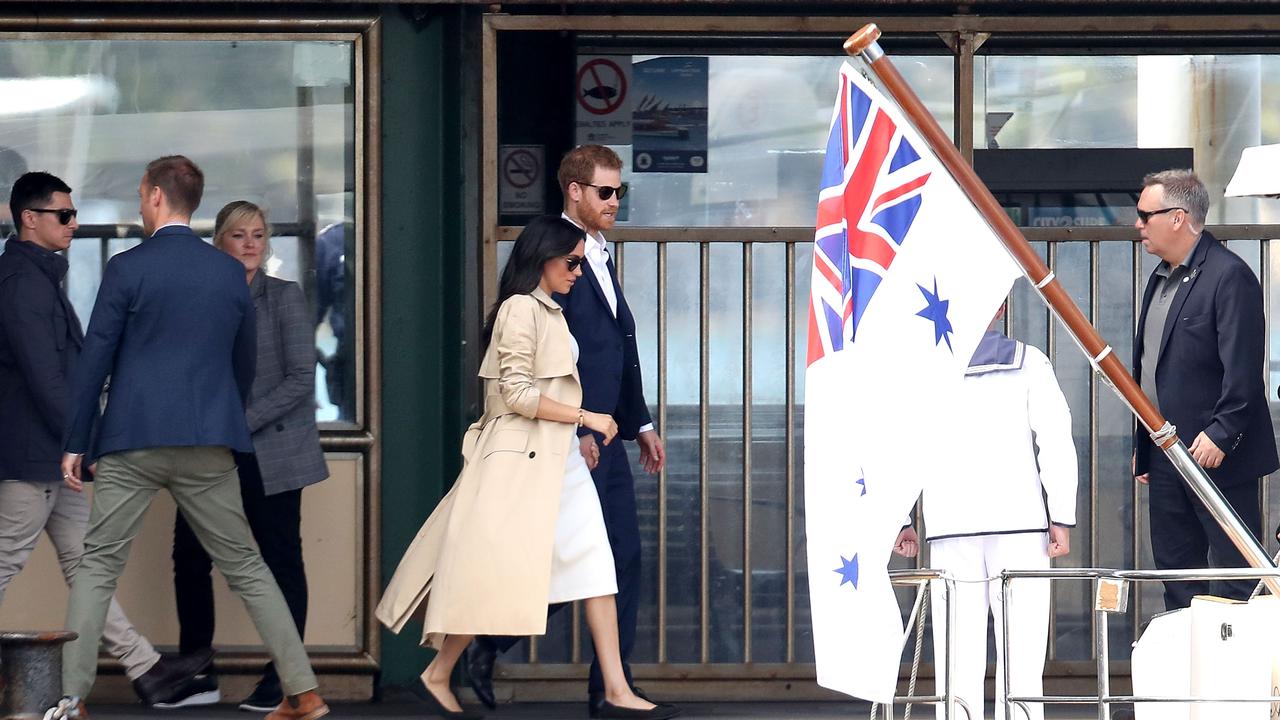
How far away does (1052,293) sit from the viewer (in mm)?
3795

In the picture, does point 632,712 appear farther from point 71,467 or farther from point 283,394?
point 71,467

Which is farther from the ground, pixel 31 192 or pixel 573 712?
pixel 31 192

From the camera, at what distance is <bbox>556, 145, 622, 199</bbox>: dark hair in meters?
6.41

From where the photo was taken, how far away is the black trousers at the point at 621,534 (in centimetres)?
647

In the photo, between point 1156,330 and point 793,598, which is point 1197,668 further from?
point 793,598

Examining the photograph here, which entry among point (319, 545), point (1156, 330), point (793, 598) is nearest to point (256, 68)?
point (319, 545)

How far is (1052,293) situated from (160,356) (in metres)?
3.31

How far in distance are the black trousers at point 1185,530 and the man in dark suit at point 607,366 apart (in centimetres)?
178

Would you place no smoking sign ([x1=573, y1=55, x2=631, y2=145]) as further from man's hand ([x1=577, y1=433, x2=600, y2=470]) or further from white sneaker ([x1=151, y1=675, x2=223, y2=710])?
white sneaker ([x1=151, y1=675, x2=223, y2=710])

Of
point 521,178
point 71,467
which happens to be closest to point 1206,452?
point 521,178

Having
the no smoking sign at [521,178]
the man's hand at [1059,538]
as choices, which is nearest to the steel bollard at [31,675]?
the no smoking sign at [521,178]

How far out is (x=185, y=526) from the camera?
275 inches

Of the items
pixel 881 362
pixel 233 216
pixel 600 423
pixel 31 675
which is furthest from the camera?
pixel 233 216

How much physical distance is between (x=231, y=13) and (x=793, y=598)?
10.5ft
